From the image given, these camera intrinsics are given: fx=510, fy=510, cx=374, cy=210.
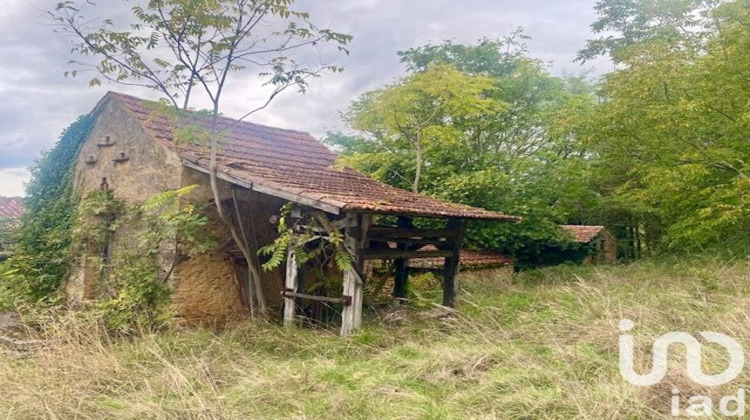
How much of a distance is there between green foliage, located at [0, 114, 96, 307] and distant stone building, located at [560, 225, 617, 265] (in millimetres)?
15368

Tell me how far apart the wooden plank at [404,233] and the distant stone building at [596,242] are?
425 inches

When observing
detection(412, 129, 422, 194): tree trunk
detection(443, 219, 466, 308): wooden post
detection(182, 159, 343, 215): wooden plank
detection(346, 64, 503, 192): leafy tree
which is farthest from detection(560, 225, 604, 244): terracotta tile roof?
detection(182, 159, 343, 215): wooden plank

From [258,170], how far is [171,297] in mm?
2424

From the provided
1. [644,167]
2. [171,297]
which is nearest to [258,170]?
[171,297]

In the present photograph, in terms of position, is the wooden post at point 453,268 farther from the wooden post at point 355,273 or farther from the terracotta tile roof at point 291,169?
the wooden post at point 355,273

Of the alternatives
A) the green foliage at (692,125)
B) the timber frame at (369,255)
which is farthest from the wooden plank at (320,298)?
the green foliage at (692,125)

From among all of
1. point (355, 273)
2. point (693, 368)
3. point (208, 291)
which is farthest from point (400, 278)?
point (693, 368)

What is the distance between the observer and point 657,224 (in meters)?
19.3

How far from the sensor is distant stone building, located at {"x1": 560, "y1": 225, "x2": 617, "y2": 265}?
19.4 metres

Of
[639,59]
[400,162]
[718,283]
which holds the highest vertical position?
[639,59]

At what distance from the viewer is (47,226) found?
416 inches

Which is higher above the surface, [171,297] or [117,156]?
[117,156]

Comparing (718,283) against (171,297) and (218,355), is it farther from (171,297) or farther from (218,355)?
(171,297)

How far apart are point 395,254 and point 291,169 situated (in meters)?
→ 2.56
